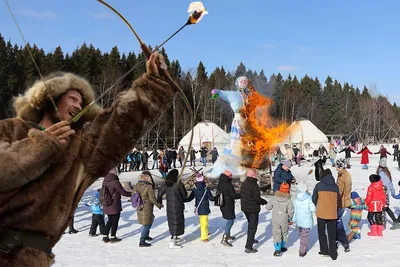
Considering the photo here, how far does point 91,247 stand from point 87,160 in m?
6.77

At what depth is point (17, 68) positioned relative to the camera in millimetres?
4074

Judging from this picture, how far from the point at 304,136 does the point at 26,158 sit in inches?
1464

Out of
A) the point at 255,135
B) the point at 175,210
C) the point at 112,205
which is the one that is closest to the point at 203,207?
the point at 175,210

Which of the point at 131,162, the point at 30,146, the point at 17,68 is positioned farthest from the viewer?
the point at 131,162

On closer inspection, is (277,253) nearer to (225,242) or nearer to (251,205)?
(251,205)

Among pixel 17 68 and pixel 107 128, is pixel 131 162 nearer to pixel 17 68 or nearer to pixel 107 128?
pixel 17 68

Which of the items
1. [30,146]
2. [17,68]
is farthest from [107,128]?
[17,68]

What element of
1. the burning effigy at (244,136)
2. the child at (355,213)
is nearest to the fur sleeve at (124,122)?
the child at (355,213)

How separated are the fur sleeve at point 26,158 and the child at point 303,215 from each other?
6449 mm

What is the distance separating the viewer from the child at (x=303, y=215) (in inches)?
293

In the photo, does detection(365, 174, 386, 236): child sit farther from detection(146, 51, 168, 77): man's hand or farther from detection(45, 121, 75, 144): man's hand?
detection(45, 121, 75, 144): man's hand

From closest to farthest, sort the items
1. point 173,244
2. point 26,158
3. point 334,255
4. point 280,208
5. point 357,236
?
point 26,158 < point 334,255 < point 280,208 < point 173,244 < point 357,236

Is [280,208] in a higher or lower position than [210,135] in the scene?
lower

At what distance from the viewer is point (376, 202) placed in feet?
27.7
